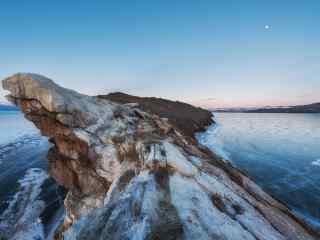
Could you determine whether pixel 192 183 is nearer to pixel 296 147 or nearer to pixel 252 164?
pixel 252 164

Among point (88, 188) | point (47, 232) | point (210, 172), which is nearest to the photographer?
point (210, 172)

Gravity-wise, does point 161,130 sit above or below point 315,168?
above

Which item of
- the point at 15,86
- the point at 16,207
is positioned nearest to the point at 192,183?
the point at 15,86

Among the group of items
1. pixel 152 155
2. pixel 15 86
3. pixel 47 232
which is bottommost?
pixel 47 232

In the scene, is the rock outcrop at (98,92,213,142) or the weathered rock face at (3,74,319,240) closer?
the weathered rock face at (3,74,319,240)

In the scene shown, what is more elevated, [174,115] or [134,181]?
[134,181]

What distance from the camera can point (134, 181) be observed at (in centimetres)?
569

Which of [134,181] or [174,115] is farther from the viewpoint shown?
[174,115]

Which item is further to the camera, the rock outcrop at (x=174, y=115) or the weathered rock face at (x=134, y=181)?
the rock outcrop at (x=174, y=115)

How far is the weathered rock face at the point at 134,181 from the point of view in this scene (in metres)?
3.94

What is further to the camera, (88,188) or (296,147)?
(296,147)

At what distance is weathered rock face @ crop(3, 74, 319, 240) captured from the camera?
155 inches

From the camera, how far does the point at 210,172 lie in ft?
22.3

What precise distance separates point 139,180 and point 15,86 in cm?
927
